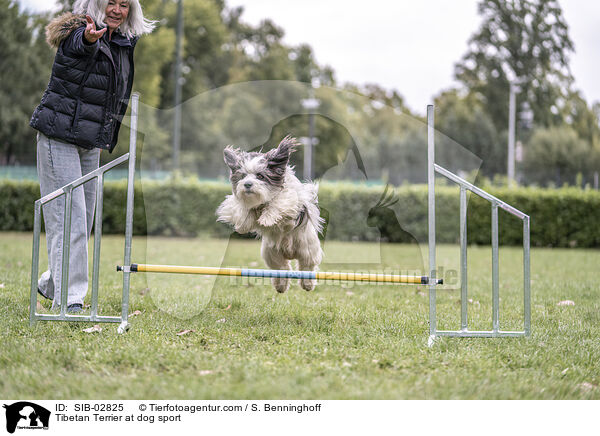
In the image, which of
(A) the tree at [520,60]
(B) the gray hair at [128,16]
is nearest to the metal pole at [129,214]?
(B) the gray hair at [128,16]

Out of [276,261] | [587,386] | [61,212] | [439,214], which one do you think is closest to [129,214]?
[61,212]

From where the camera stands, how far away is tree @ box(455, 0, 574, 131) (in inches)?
787

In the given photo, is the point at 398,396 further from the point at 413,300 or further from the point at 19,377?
the point at 413,300

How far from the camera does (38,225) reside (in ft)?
12.2

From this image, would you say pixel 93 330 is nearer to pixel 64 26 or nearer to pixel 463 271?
pixel 64 26

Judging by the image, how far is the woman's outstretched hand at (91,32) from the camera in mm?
3643

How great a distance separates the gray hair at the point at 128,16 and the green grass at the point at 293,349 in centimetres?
216

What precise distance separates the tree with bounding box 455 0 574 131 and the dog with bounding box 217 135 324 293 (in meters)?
16.0

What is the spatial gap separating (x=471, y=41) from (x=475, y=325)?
2525cm

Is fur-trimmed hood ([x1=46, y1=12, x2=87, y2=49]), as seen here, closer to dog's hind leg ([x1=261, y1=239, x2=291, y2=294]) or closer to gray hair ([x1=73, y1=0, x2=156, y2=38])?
gray hair ([x1=73, y1=0, x2=156, y2=38])
